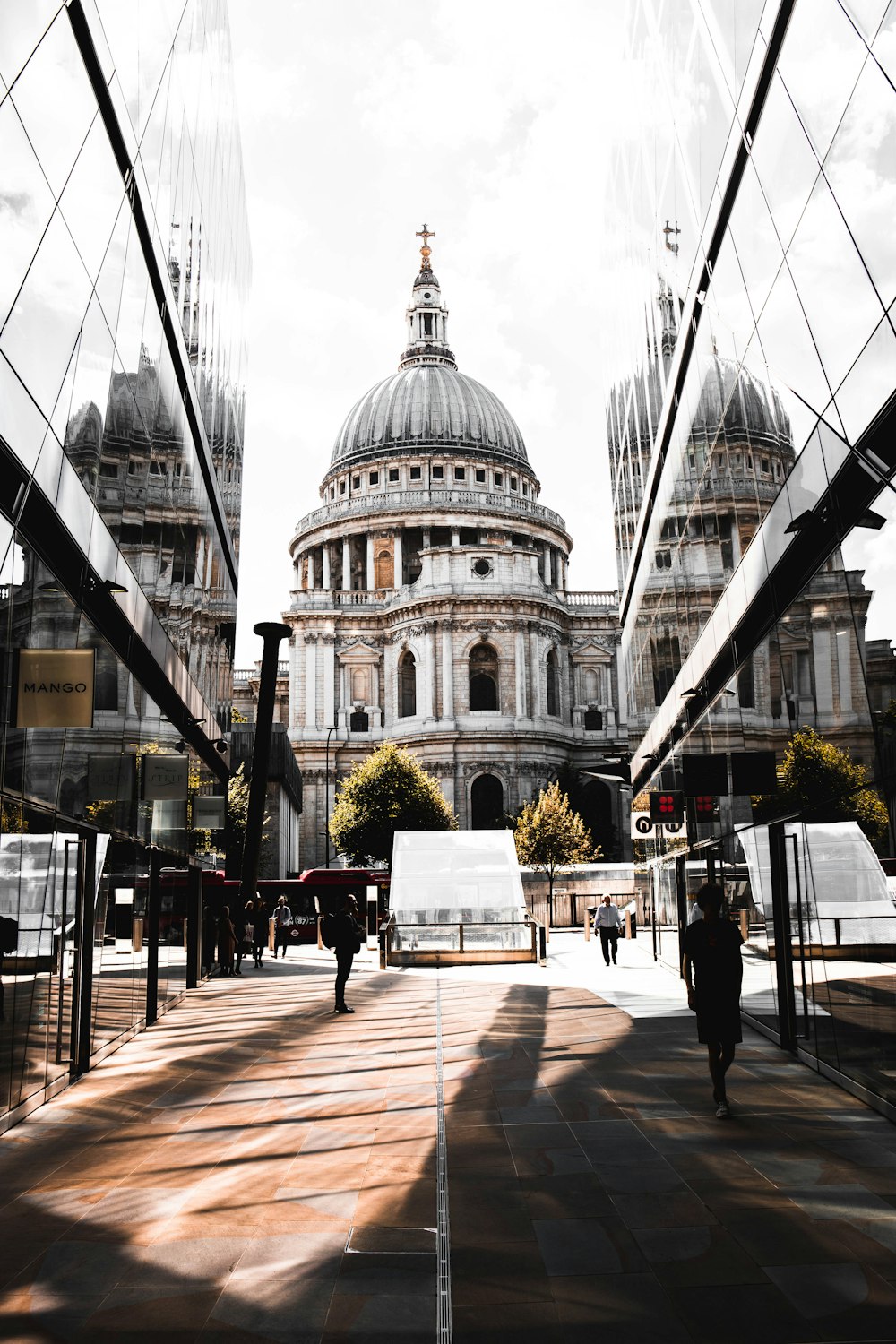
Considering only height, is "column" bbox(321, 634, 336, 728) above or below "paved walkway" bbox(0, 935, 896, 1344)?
above

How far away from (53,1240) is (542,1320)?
2.71 meters

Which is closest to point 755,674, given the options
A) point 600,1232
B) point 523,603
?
point 600,1232

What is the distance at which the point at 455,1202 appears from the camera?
683 cm

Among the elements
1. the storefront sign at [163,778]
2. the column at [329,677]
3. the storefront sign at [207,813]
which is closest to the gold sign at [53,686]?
the storefront sign at [163,778]

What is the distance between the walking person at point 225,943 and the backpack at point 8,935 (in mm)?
15249

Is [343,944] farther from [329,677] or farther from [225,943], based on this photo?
[329,677]

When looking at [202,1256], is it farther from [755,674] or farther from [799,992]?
[755,674]

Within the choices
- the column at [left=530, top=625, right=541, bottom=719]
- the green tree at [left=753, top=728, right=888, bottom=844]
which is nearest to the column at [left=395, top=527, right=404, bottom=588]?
the column at [left=530, top=625, right=541, bottom=719]

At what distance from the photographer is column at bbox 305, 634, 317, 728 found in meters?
80.2

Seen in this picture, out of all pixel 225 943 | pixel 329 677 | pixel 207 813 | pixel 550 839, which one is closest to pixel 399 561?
pixel 329 677

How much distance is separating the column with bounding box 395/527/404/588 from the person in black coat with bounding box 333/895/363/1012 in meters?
74.3

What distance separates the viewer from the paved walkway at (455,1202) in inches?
197

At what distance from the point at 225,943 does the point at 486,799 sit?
51.8 meters

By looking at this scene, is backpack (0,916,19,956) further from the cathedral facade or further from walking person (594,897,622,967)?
the cathedral facade
